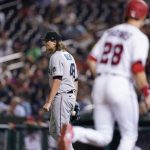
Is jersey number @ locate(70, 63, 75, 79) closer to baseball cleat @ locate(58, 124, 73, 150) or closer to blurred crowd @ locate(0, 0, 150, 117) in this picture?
baseball cleat @ locate(58, 124, 73, 150)

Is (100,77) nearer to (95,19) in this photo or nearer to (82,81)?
(82,81)

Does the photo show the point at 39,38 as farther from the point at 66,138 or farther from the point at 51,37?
the point at 66,138

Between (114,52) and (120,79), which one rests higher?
(114,52)

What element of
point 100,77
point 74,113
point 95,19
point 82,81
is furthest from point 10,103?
point 100,77

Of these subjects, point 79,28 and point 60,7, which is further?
point 60,7

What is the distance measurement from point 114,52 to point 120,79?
0.29 metres

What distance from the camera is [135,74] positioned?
8.20m

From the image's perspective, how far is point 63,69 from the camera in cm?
1005

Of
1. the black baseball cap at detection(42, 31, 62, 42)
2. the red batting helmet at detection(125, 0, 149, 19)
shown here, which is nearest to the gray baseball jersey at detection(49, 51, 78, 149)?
the black baseball cap at detection(42, 31, 62, 42)

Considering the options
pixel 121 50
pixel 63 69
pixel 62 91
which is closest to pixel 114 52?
pixel 121 50

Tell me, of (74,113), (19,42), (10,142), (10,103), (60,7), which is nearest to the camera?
(74,113)

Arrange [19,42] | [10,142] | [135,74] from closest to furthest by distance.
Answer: [135,74], [10,142], [19,42]

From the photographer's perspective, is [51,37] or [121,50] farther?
[51,37]

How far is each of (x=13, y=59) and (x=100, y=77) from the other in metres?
11.3
